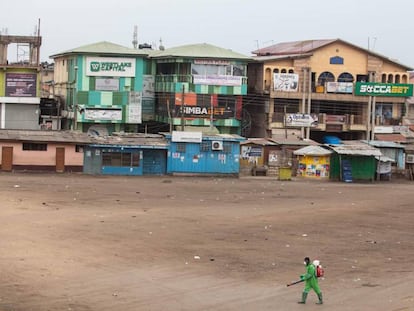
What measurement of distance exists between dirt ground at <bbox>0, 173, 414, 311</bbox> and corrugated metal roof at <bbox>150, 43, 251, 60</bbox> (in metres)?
21.3

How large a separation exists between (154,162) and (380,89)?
2228cm

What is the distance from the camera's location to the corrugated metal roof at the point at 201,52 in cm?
6412

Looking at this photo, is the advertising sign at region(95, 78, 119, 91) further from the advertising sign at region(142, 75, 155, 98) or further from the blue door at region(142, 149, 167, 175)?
the blue door at region(142, 149, 167, 175)

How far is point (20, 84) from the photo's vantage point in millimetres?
60625

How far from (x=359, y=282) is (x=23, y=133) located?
3376 cm

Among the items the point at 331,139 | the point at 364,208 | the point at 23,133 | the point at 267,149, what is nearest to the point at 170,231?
the point at 364,208

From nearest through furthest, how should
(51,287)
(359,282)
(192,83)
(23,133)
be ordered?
(51,287), (359,282), (23,133), (192,83)

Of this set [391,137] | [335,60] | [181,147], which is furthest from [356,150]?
[335,60]

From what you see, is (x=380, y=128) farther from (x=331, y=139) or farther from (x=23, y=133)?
(x=23, y=133)

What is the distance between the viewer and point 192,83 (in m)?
63.4

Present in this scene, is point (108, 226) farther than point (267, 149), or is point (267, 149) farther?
point (267, 149)

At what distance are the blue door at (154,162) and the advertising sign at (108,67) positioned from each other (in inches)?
463

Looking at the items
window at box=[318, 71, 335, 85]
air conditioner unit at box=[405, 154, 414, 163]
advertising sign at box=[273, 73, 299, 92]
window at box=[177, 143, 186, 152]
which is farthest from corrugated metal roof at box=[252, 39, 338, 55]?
window at box=[177, 143, 186, 152]

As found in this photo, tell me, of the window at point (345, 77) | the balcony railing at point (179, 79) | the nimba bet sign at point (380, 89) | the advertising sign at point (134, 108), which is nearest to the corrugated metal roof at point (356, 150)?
the nimba bet sign at point (380, 89)
